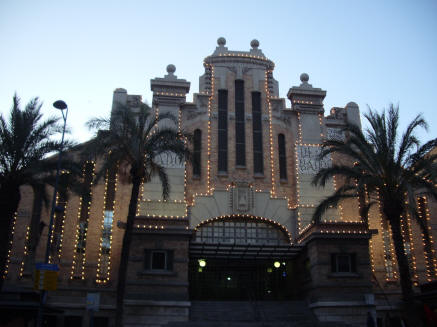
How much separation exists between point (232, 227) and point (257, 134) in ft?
21.1

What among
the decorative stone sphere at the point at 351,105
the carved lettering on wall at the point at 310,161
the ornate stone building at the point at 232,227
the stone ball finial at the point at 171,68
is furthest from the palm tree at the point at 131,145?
the decorative stone sphere at the point at 351,105

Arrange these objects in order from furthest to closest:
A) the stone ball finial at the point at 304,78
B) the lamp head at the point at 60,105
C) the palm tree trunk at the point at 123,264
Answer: the stone ball finial at the point at 304,78 → the palm tree trunk at the point at 123,264 → the lamp head at the point at 60,105

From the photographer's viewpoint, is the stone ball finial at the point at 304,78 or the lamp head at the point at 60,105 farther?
the stone ball finial at the point at 304,78

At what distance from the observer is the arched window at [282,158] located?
29672 millimetres

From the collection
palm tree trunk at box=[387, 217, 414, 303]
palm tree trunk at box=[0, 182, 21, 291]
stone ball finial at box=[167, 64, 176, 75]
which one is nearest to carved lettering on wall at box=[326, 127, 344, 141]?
palm tree trunk at box=[387, 217, 414, 303]

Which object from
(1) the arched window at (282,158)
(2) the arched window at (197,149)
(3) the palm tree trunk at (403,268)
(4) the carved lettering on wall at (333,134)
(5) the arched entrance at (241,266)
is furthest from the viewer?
(4) the carved lettering on wall at (333,134)

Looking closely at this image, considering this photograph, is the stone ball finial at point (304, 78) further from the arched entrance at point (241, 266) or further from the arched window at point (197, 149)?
the arched entrance at point (241, 266)

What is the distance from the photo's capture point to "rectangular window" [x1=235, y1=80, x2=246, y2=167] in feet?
97.1

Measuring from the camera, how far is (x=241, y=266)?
28.8 m

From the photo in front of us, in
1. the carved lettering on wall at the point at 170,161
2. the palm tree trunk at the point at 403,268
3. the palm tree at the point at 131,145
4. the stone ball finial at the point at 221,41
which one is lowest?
the palm tree trunk at the point at 403,268

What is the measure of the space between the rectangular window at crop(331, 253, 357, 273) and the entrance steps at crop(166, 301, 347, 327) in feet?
8.51

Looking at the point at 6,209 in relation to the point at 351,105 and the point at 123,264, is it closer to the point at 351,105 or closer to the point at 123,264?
the point at 123,264

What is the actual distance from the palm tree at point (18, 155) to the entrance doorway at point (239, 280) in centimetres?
1140

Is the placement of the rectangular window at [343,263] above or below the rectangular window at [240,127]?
below
